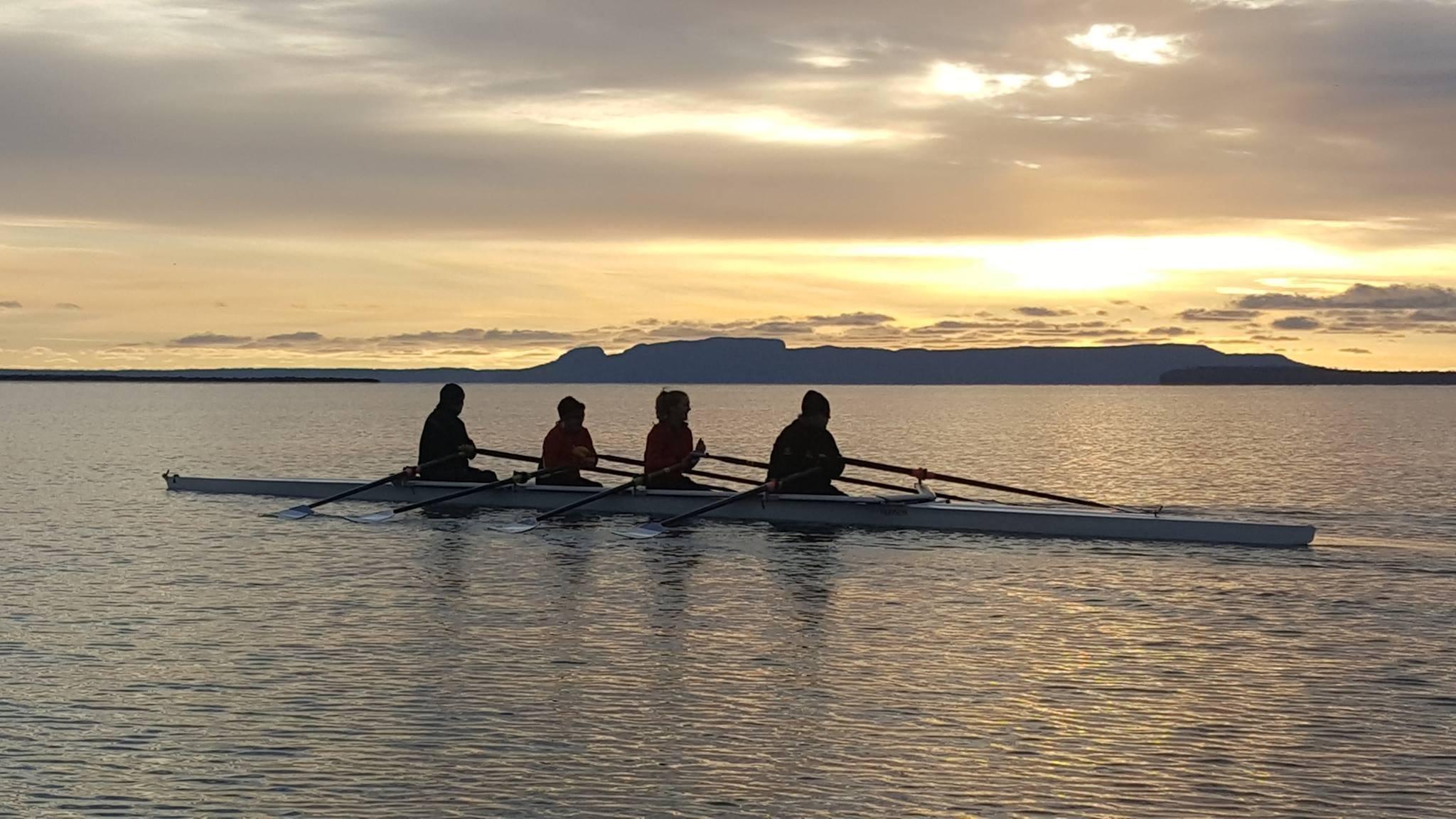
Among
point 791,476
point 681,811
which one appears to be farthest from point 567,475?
point 681,811

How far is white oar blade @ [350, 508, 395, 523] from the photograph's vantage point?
2719cm

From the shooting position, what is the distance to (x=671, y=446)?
2614 centimetres

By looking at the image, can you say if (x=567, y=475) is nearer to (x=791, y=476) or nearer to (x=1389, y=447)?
(x=791, y=476)

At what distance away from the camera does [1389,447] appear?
67562 mm

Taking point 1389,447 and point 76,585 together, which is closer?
point 76,585

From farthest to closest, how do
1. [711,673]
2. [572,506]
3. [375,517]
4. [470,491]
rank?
[470,491] < [375,517] < [572,506] < [711,673]

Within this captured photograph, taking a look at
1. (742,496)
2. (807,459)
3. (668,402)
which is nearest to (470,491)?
(668,402)

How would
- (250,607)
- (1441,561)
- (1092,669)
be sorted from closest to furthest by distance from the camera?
1. (1092,669)
2. (250,607)
3. (1441,561)

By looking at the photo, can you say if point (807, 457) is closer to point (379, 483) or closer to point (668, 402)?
point (668, 402)

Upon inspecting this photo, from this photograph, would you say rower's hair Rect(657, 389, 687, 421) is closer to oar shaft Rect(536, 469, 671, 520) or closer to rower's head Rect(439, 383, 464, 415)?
oar shaft Rect(536, 469, 671, 520)

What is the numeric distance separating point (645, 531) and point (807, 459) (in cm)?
285

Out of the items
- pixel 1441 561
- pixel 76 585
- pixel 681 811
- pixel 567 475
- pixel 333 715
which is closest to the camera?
pixel 681 811

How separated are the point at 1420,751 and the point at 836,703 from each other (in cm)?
422

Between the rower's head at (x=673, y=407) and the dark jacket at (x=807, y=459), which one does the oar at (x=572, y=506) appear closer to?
the rower's head at (x=673, y=407)
